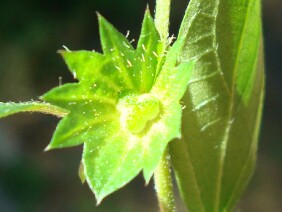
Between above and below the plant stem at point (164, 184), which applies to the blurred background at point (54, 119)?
below

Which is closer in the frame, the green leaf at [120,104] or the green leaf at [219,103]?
the green leaf at [120,104]

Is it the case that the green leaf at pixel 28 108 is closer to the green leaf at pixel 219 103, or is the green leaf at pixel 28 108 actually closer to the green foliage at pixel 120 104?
the green foliage at pixel 120 104

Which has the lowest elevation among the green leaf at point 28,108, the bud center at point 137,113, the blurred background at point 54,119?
the blurred background at point 54,119

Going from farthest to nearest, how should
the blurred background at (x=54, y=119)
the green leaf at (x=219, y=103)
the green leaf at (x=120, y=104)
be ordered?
1. the blurred background at (x=54, y=119)
2. the green leaf at (x=219, y=103)
3. the green leaf at (x=120, y=104)

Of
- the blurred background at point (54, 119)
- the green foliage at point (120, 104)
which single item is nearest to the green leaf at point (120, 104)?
the green foliage at point (120, 104)

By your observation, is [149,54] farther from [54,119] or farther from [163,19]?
[54,119]

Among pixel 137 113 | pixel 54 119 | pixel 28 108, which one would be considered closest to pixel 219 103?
pixel 137 113

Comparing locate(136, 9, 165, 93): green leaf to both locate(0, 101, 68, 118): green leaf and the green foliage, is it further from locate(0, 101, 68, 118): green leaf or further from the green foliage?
locate(0, 101, 68, 118): green leaf
